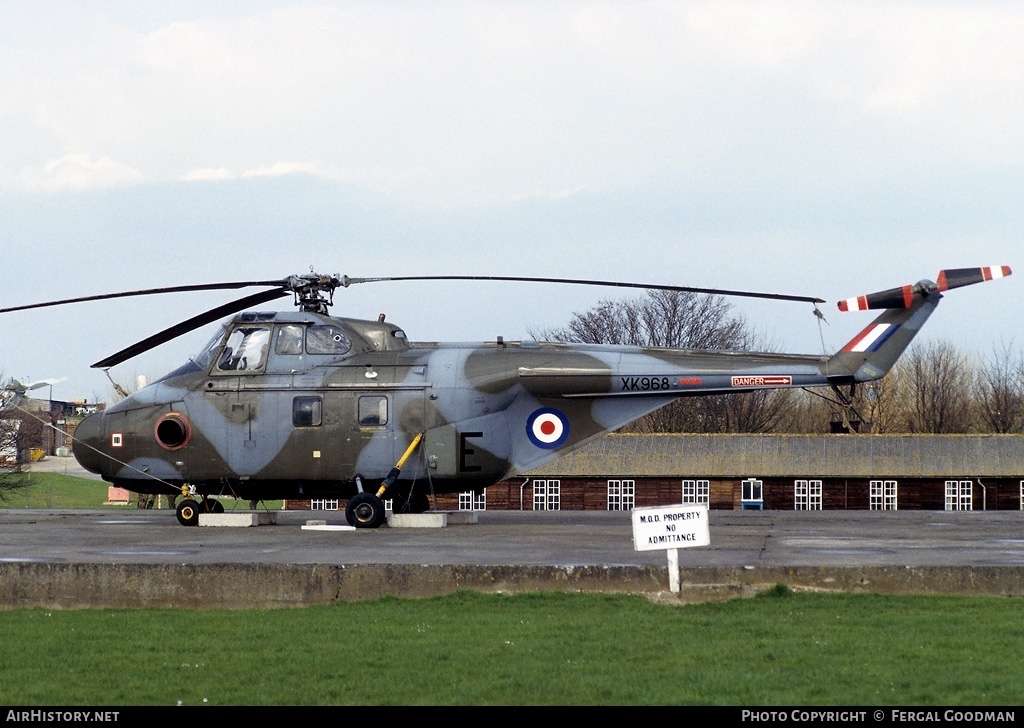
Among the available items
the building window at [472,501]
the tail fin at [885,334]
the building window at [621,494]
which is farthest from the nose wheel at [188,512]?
the building window at [621,494]

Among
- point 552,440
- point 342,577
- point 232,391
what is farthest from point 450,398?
point 342,577

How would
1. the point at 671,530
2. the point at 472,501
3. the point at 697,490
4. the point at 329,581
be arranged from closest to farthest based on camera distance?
the point at 671,530 → the point at 329,581 → the point at 472,501 → the point at 697,490

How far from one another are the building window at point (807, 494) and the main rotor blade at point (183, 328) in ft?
140

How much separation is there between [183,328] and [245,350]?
1363 millimetres

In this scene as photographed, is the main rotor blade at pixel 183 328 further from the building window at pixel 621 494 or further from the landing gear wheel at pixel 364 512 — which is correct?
the building window at pixel 621 494

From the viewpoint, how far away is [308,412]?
25516mm

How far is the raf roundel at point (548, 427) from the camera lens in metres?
25.7

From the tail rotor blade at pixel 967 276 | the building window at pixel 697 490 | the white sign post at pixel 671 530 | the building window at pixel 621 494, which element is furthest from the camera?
the building window at pixel 621 494

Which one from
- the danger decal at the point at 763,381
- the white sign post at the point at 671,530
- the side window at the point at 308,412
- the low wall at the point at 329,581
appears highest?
the danger decal at the point at 763,381

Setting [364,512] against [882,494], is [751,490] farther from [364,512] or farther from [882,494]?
[364,512]

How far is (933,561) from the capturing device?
50.7 ft

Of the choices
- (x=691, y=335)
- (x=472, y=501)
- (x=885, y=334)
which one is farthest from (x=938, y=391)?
(x=885, y=334)

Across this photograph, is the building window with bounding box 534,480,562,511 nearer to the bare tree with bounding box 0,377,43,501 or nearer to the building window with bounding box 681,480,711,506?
the building window with bounding box 681,480,711,506

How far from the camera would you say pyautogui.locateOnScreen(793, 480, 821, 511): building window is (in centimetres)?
6328
